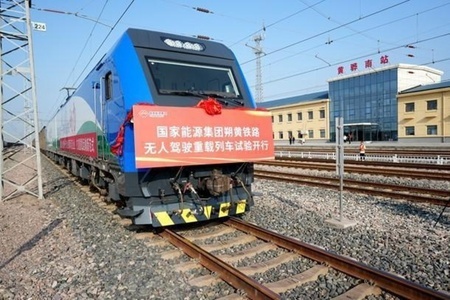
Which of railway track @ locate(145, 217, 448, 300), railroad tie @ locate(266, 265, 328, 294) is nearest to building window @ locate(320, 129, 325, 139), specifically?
railway track @ locate(145, 217, 448, 300)

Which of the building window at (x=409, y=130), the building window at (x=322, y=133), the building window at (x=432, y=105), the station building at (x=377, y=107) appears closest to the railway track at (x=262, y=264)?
the station building at (x=377, y=107)

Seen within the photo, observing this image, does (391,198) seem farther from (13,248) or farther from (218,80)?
(13,248)

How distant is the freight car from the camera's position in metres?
5.21

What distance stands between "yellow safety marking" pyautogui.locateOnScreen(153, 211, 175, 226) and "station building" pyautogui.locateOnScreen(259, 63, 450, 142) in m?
38.1

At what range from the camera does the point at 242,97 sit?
6512mm

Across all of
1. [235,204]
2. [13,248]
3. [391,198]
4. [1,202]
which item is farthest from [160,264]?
[1,202]

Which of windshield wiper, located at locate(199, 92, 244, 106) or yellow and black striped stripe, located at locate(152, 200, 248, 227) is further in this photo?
windshield wiper, located at locate(199, 92, 244, 106)

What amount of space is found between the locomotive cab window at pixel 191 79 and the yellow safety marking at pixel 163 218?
1959 millimetres

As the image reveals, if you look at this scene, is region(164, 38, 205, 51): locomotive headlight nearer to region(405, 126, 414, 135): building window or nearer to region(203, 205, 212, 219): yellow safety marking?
region(203, 205, 212, 219): yellow safety marking

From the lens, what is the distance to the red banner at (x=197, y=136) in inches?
195

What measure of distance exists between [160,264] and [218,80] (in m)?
3.49

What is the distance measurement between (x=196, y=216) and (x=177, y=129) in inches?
62.4

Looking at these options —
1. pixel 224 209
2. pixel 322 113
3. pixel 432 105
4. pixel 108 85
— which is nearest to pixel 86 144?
pixel 108 85

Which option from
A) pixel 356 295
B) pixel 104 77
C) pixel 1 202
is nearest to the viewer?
pixel 356 295
